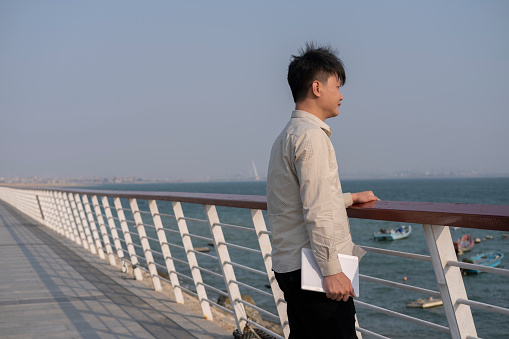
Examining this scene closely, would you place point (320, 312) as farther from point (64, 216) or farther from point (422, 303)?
point (422, 303)

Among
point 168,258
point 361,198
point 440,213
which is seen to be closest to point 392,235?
point 168,258

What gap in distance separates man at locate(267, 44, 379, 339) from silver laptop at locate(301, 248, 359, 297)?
4 centimetres

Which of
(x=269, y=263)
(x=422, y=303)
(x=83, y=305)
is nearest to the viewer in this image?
(x=269, y=263)

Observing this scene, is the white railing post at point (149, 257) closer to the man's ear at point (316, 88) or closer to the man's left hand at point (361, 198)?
the man's left hand at point (361, 198)

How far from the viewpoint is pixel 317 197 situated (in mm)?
1809

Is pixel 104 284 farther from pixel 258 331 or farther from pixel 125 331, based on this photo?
pixel 258 331

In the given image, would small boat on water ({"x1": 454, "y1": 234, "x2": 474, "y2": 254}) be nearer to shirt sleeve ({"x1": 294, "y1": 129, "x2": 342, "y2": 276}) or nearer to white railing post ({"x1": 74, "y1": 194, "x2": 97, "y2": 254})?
white railing post ({"x1": 74, "y1": 194, "x2": 97, "y2": 254})

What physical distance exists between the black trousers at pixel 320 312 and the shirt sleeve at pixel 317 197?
16cm

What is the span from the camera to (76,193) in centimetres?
998

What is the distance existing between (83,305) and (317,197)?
3.92 m

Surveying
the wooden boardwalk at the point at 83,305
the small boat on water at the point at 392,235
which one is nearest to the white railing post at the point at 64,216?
the wooden boardwalk at the point at 83,305

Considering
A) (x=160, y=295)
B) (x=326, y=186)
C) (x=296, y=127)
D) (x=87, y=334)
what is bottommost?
(x=160, y=295)

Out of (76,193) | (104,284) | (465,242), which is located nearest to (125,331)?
(104,284)

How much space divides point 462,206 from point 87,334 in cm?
312
